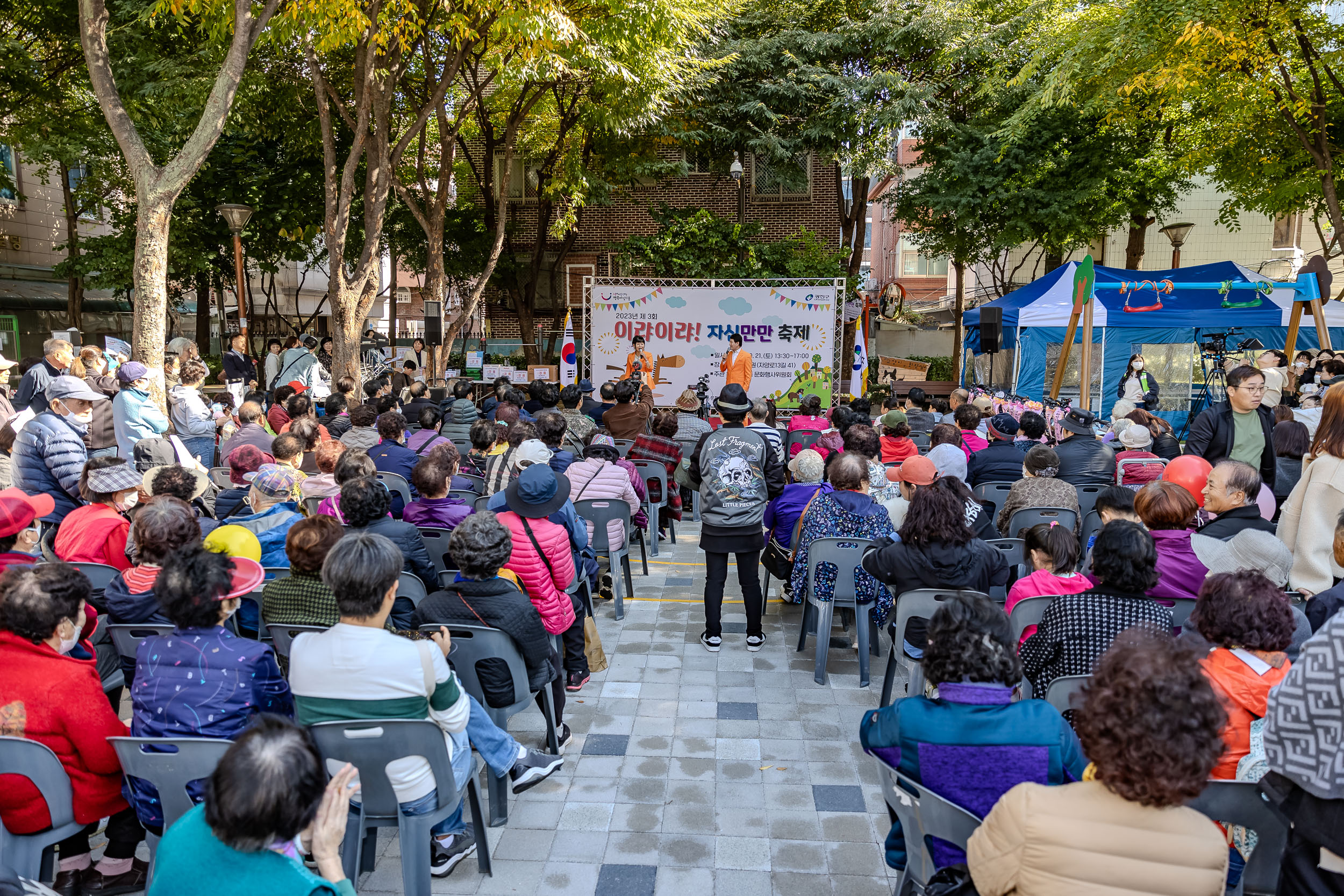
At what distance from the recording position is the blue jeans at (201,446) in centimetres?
727

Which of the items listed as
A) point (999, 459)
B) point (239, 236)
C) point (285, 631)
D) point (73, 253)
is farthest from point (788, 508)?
point (73, 253)

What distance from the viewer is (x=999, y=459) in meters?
6.37

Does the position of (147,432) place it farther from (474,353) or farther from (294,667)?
(474,353)

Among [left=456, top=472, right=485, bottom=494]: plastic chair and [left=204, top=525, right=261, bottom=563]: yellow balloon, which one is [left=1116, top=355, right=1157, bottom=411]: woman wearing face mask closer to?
[left=456, top=472, right=485, bottom=494]: plastic chair

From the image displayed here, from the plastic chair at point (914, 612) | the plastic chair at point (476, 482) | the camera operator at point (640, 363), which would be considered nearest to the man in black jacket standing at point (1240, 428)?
the plastic chair at point (914, 612)

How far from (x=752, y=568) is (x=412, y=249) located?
17.3m

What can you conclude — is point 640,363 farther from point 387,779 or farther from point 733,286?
point 387,779

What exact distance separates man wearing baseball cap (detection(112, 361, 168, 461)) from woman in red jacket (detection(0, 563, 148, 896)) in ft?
12.9

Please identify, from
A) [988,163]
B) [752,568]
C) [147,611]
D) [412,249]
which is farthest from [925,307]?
[147,611]

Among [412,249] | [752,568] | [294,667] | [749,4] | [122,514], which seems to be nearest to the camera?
[294,667]

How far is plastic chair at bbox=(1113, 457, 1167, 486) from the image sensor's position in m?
6.07

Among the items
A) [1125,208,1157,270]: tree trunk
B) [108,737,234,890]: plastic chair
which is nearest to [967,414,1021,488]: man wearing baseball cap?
[108,737,234,890]: plastic chair

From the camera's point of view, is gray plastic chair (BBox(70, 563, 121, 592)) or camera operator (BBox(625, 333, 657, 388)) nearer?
gray plastic chair (BBox(70, 563, 121, 592))

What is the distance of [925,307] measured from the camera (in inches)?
1414
